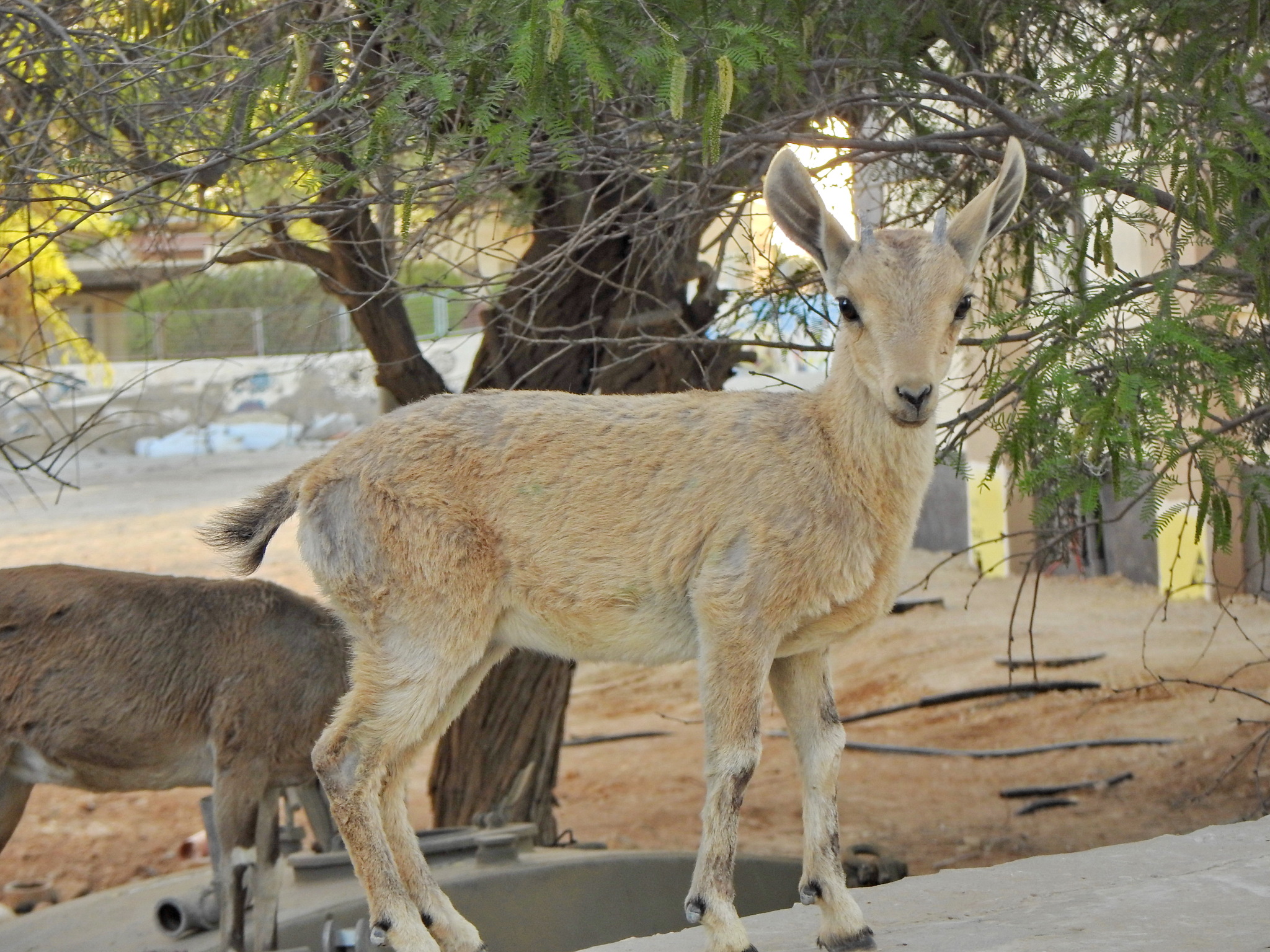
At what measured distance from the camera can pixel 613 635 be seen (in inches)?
171

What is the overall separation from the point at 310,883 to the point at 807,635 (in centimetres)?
331

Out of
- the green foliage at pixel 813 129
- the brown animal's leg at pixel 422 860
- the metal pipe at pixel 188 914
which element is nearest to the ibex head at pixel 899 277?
the green foliage at pixel 813 129

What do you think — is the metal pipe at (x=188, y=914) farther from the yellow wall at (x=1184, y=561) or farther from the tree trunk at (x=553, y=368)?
the yellow wall at (x=1184, y=561)

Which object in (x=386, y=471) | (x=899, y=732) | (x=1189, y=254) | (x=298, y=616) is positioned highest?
(x=1189, y=254)

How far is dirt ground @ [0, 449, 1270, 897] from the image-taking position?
28.2ft

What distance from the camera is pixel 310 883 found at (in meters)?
6.44

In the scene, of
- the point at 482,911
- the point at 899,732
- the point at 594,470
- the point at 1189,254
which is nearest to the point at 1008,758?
the point at 899,732

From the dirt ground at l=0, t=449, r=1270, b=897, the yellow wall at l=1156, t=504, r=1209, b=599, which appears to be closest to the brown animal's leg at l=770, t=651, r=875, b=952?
the dirt ground at l=0, t=449, r=1270, b=897

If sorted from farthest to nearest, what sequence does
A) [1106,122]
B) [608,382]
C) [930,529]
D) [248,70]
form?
[930,529]
[608,382]
[248,70]
[1106,122]

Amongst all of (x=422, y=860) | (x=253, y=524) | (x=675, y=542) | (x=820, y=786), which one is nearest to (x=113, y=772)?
(x=253, y=524)

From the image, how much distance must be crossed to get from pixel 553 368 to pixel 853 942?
4.48 metres

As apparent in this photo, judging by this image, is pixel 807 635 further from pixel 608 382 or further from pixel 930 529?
pixel 930 529

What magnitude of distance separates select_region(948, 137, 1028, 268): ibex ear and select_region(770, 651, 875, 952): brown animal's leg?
4.28ft

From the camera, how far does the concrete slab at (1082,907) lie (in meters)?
3.94
